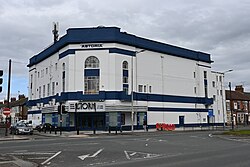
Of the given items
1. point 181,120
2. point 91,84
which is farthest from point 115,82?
point 181,120

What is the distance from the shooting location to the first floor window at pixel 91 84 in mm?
49281

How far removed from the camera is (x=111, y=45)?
163 feet

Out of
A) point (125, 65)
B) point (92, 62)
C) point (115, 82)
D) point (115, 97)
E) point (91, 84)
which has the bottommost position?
point (115, 97)

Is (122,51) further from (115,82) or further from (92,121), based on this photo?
(92,121)

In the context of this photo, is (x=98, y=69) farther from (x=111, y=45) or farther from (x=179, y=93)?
(x=179, y=93)

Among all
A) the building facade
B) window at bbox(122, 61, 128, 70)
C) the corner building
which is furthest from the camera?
the building facade

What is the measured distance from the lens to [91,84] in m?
49.5

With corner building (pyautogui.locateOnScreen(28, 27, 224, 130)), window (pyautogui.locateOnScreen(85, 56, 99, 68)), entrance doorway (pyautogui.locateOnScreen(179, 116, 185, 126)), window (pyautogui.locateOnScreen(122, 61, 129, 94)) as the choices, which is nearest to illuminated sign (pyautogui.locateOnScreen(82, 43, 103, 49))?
corner building (pyautogui.locateOnScreen(28, 27, 224, 130))

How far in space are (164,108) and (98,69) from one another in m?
14.3

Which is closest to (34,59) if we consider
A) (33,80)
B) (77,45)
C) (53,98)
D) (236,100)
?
(33,80)

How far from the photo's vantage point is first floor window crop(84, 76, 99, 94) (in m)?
49.3

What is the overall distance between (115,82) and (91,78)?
3579 mm

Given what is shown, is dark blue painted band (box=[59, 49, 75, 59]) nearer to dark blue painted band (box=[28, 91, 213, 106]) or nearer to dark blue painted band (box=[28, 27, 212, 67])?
dark blue painted band (box=[28, 27, 212, 67])

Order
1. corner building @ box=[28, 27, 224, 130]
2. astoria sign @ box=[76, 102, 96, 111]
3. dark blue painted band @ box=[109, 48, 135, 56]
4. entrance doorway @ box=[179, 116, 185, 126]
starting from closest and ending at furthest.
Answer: astoria sign @ box=[76, 102, 96, 111]
corner building @ box=[28, 27, 224, 130]
dark blue painted band @ box=[109, 48, 135, 56]
entrance doorway @ box=[179, 116, 185, 126]
